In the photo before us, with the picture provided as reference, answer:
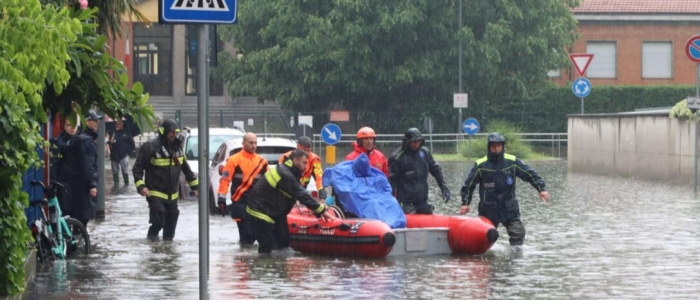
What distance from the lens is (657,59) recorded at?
69.2 m

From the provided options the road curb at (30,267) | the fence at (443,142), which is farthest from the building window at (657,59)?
the road curb at (30,267)

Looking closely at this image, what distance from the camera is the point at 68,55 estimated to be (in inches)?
381

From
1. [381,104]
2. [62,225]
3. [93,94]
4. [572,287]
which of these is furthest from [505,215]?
[381,104]

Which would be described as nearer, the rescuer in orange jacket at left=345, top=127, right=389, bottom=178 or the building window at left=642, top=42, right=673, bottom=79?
the rescuer in orange jacket at left=345, top=127, right=389, bottom=178

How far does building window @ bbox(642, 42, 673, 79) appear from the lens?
2719 inches

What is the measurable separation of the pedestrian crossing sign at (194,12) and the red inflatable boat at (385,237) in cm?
675

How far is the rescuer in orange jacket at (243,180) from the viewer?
18.3 m

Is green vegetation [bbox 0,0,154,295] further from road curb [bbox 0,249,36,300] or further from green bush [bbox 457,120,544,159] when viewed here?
green bush [bbox 457,120,544,159]

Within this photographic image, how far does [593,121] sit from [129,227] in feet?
71.7

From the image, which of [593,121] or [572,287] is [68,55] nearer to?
[572,287]

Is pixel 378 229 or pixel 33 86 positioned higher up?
pixel 33 86

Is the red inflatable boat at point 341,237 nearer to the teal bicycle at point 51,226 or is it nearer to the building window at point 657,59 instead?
the teal bicycle at point 51,226

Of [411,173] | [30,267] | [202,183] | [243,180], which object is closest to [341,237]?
[411,173]

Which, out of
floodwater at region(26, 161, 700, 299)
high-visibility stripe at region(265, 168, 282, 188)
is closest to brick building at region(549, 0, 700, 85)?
floodwater at region(26, 161, 700, 299)
